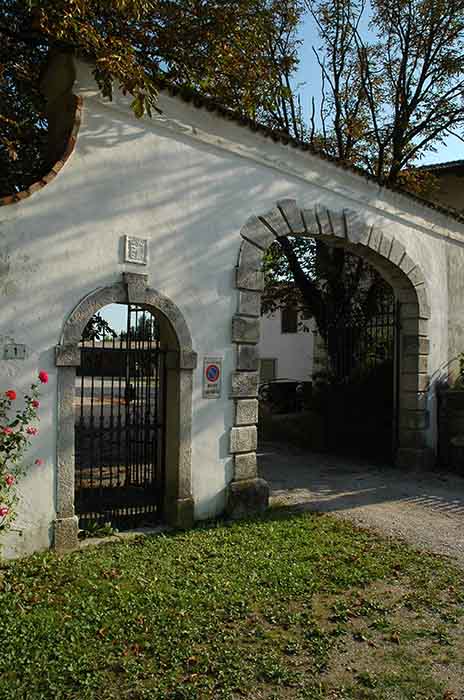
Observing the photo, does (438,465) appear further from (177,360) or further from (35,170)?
(35,170)

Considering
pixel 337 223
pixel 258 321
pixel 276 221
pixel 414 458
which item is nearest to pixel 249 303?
pixel 258 321

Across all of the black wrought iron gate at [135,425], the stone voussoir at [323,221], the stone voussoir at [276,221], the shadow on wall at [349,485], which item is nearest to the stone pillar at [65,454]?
the black wrought iron gate at [135,425]

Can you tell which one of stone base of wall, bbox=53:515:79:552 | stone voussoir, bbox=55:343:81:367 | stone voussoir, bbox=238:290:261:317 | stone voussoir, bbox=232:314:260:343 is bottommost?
stone base of wall, bbox=53:515:79:552

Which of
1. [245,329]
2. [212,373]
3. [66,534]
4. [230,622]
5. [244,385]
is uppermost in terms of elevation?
[245,329]

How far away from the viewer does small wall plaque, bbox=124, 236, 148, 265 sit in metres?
5.50

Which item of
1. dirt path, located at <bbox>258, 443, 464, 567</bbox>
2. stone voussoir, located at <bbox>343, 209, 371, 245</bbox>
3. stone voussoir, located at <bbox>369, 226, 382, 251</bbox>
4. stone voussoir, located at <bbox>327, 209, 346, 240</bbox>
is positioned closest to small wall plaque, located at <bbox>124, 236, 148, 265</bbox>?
stone voussoir, located at <bbox>327, 209, 346, 240</bbox>

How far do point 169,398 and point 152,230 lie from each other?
1.68 meters

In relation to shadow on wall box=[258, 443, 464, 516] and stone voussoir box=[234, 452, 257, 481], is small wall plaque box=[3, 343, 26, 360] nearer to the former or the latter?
stone voussoir box=[234, 452, 257, 481]

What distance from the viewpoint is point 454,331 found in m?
9.99

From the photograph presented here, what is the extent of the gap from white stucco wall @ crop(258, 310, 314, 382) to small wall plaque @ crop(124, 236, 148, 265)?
17.0 metres

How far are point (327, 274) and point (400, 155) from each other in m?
2.64

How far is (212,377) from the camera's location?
6195mm

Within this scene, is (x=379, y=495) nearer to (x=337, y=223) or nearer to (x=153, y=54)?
(x=337, y=223)

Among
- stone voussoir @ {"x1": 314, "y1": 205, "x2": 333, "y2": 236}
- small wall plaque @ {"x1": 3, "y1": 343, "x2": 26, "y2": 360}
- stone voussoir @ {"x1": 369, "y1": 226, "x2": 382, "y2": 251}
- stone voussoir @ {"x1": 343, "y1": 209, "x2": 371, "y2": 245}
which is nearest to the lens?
small wall plaque @ {"x1": 3, "y1": 343, "x2": 26, "y2": 360}
